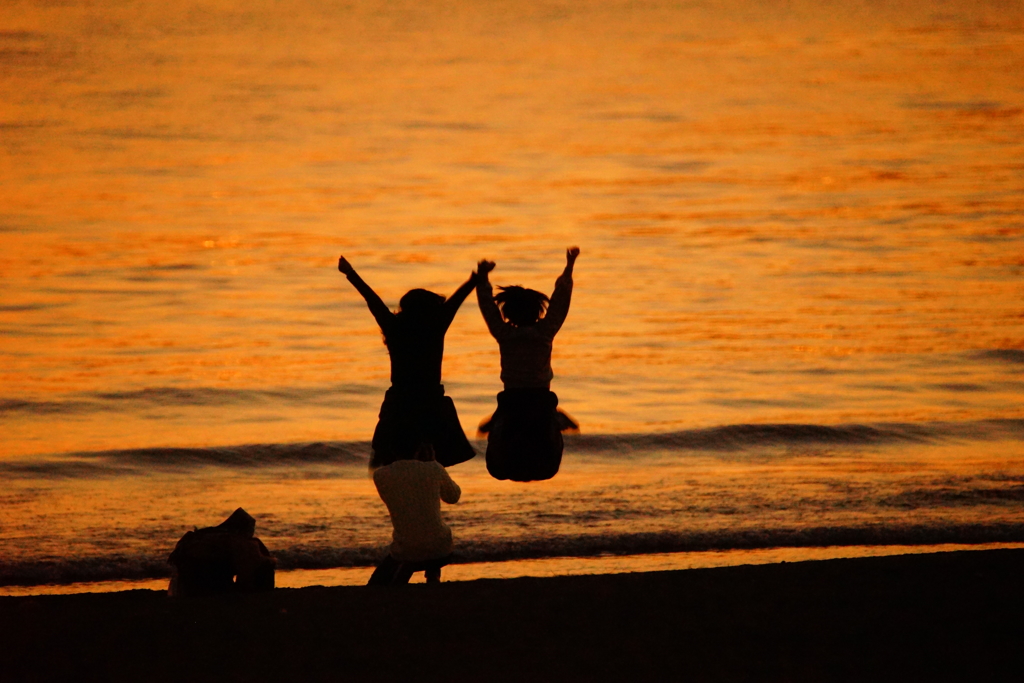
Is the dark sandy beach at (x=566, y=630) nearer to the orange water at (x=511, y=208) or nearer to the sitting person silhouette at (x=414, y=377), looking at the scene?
the sitting person silhouette at (x=414, y=377)

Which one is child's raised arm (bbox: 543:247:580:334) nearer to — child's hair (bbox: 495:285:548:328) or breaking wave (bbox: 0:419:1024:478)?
child's hair (bbox: 495:285:548:328)

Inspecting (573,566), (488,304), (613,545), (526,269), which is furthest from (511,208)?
(488,304)

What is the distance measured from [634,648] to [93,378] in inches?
428

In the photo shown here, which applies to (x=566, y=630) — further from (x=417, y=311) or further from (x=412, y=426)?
(x=417, y=311)

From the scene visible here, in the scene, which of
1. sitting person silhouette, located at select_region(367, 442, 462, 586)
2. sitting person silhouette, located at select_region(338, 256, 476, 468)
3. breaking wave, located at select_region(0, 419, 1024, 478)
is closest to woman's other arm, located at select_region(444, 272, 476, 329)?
sitting person silhouette, located at select_region(338, 256, 476, 468)

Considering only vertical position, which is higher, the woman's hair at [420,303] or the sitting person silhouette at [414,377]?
the woman's hair at [420,303]

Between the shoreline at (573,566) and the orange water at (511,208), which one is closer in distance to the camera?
the shoreline at (573,566)

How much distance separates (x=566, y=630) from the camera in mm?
6258

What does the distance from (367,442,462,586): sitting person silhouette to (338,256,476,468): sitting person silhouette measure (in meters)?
0.29

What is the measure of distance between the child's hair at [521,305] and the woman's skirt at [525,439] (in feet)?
1.34

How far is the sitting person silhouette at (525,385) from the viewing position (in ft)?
24.3

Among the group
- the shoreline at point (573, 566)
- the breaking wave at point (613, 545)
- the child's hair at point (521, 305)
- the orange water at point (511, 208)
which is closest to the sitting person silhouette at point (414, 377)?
the child's hair at point (521, 305)

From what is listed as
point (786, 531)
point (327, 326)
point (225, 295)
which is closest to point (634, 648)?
point (786, 531)

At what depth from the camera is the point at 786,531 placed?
941 cm
